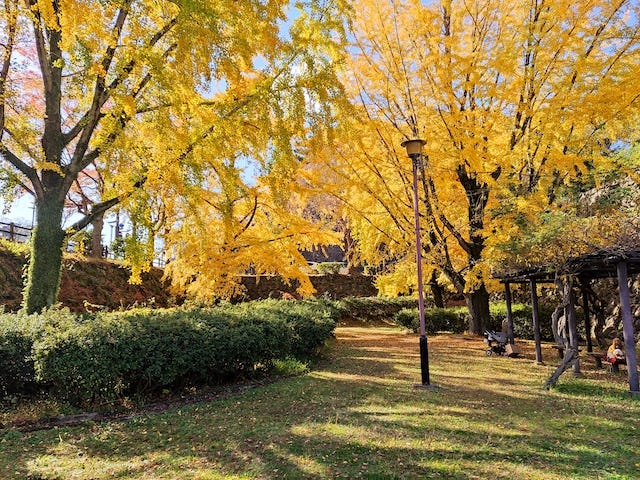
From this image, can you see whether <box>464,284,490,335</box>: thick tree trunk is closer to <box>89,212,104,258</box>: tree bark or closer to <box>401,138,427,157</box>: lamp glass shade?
<box>401,138,427,157</box>: lamp glass shade

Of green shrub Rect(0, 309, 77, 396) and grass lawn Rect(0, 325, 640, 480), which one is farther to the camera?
green shrub Rect(0, 309, 77, 396)

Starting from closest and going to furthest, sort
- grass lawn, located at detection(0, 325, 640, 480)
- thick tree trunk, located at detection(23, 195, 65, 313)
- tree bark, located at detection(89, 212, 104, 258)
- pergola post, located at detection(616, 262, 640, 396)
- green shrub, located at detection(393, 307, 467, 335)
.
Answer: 1. grass lawn, located at detection(0, 325, 640, 480)
2. pergola post, located at detection(616, 262, 640, 396)
3. thick tree trunk, located at detection(23, 195, 65, 313)
4. green shrub, located at detection(393, 307, 467, 335)
5. tree bark, located at detection(89, 212, 104, 258)

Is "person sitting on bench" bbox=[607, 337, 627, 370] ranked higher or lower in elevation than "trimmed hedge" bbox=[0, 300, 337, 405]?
lower

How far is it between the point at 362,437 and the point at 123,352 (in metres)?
3.38

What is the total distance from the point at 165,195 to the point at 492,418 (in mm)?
5887

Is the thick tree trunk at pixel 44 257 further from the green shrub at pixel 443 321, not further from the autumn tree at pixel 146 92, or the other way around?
the green shrub at pixel 443 321

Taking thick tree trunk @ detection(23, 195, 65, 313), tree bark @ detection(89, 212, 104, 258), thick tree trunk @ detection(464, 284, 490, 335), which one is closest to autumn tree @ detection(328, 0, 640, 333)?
thick tree trunk @ detection(464, 284, 490, 335)

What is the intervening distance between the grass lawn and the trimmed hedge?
635mm

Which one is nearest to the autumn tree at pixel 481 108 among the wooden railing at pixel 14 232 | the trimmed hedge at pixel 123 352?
the trimmed hedge at pixel 123 352

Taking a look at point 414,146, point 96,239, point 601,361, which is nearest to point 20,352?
point 414,146

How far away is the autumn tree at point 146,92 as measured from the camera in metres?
6.04

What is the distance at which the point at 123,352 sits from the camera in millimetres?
5824

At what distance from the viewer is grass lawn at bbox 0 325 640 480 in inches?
150

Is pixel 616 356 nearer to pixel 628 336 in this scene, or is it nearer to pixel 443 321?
pixel 628 336
